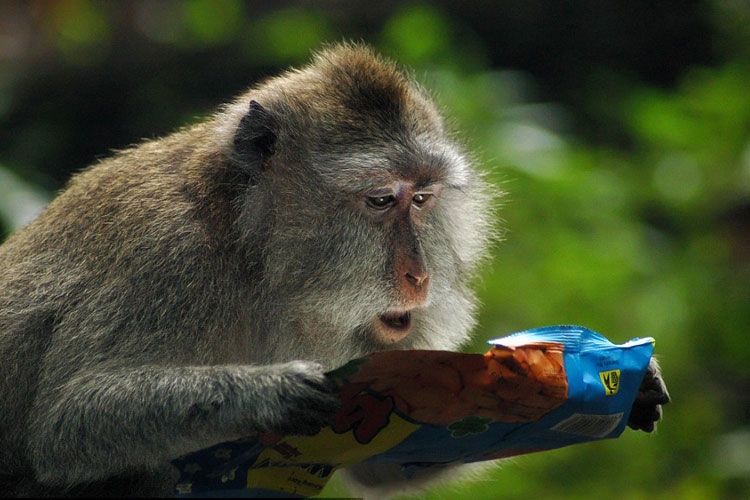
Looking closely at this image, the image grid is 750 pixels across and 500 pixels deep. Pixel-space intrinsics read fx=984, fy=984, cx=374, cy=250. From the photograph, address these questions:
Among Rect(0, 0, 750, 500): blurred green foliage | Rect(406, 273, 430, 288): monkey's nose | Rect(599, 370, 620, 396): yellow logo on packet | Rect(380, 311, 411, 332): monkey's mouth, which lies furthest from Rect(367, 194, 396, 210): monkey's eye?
Rect(0, 0, 750, 500): blurred green foliage

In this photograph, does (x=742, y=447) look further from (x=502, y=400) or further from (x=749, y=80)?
(x=502, y=400)

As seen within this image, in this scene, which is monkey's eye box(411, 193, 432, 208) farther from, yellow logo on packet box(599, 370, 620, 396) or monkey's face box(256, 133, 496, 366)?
yellow logo on packet box(599, 370, 620, 396)

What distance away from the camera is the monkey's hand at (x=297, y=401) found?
2.64 metres

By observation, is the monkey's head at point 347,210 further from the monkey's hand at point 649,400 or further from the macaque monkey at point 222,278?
the monkey's hand at point 649,400

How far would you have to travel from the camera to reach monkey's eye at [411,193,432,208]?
338 cm

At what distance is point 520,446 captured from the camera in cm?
292

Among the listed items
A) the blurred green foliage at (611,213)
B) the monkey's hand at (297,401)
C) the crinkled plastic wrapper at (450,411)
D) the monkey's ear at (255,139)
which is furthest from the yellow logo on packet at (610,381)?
the blurred green foliage at (611,213)

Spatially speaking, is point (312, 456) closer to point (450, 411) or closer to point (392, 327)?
point (450, 411)

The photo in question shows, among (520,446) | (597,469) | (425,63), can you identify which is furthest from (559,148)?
(520,446)

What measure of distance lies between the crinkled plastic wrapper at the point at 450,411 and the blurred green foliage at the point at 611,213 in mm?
2318

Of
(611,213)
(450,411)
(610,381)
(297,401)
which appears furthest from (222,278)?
(611,213)

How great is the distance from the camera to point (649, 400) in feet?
10.6

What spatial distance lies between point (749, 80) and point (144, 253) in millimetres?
6052

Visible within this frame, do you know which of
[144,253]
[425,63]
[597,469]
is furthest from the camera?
[425,63]
